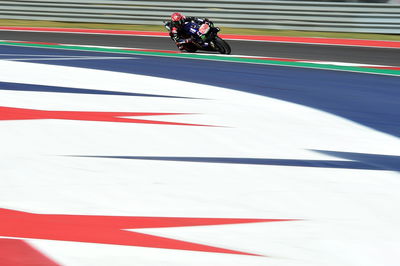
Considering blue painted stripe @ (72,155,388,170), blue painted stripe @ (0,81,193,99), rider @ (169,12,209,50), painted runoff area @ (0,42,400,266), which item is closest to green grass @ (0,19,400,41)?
rider @ (169,12,209,50)

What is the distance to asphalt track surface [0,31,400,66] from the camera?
14133 millimetres

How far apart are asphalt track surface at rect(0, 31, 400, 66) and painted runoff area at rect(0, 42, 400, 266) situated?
414 cm

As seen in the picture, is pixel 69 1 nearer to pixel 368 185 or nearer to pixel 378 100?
pixel 378 100

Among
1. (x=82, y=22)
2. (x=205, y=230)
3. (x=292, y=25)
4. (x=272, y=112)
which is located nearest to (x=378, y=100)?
(x=272, y=112)

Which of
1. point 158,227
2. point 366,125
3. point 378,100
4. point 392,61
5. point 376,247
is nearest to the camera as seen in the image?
point 376,247

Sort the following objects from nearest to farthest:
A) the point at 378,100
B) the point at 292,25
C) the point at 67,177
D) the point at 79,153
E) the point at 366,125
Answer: the point at 67,177
the point at 79,153
the point at 366,125
the point at 378,100
the point at 292,25

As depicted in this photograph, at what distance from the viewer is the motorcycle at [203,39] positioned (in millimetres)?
14633

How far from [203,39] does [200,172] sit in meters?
9.77

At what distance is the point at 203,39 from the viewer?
14.7 metres

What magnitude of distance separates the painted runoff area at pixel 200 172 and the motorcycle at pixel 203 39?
4.72m

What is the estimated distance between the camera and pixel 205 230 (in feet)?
12.6

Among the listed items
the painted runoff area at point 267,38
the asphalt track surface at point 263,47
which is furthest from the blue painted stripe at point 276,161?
the painted runoff area at point 267,38

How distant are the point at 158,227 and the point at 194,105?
437cm

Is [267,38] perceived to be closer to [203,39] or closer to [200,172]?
[203,39]
